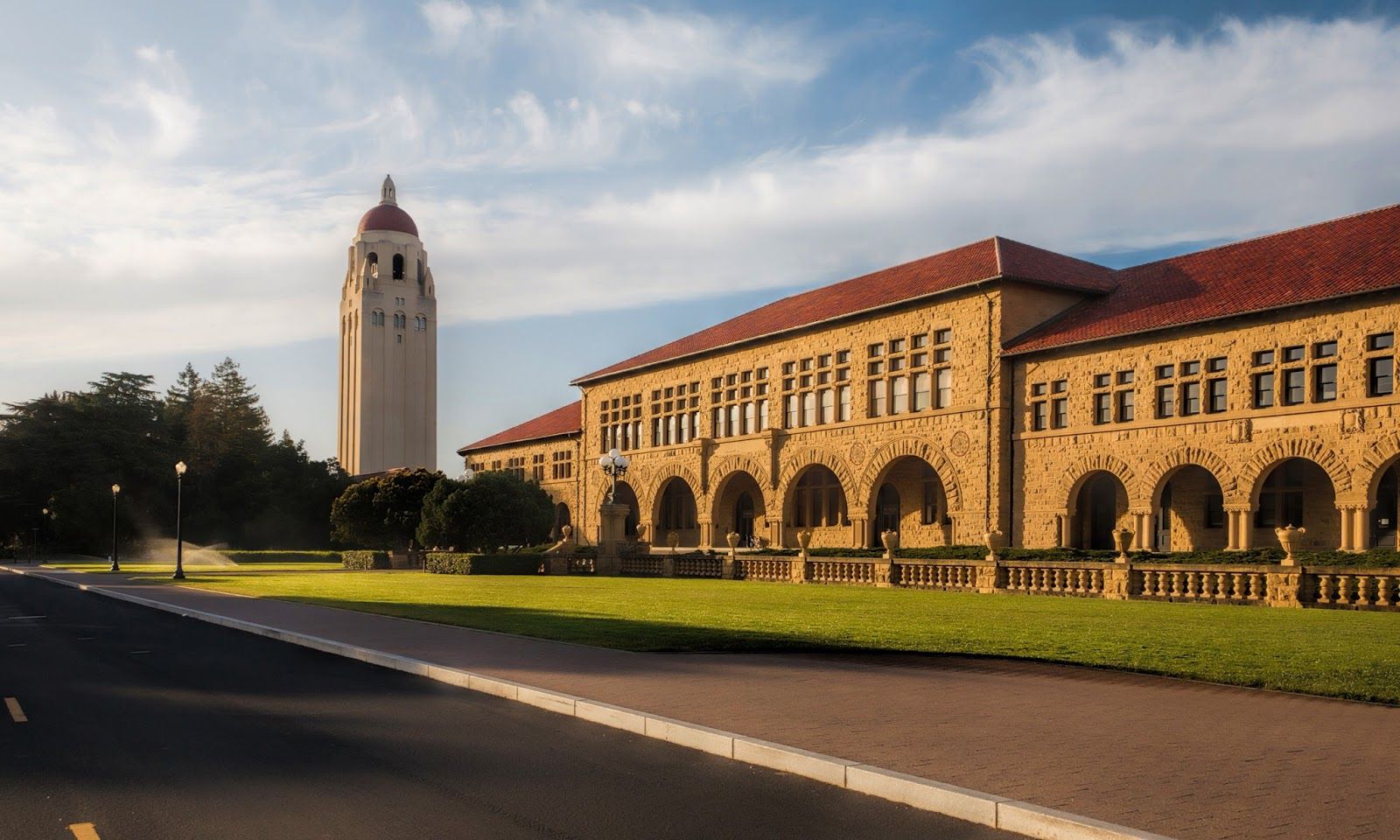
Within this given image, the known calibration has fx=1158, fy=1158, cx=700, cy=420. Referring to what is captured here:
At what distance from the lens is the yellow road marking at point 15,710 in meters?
10.4

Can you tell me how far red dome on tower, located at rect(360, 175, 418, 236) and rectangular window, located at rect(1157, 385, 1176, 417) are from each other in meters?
93.7

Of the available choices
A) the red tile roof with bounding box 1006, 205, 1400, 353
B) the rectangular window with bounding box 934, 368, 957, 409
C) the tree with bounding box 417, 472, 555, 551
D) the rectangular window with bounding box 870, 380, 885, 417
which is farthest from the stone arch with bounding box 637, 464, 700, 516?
the red tile roof with bounding box 1006, 205, 1400, 353

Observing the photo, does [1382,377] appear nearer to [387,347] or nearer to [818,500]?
[818,500]

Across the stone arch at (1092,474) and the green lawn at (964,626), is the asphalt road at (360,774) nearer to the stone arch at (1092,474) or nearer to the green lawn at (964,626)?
the green lawn at (964,626)

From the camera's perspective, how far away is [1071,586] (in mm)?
29672

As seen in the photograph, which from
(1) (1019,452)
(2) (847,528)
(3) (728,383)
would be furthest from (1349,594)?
(3) (728,383)

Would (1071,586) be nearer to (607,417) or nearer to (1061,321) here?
(1061,321)

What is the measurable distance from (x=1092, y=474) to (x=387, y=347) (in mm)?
87834

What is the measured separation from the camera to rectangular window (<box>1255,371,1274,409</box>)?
3503cm

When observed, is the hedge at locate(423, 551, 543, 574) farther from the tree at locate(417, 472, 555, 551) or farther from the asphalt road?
the asphalt road

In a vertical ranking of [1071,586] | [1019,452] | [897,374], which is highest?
[897,374]

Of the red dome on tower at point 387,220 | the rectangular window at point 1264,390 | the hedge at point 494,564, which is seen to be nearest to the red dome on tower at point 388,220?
the red dome on tower at point 387,220

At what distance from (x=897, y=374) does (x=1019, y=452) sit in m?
6.77

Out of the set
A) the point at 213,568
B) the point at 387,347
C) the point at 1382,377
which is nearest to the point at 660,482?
the point at 213,568
